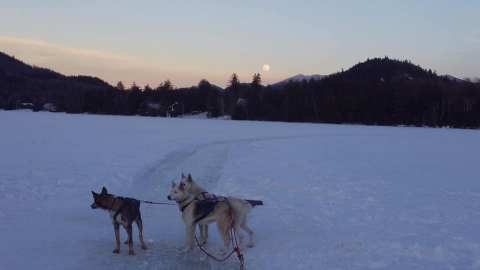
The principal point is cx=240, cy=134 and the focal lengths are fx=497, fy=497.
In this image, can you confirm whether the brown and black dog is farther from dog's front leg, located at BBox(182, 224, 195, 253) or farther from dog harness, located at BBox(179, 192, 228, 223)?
dog harness, located at BBox(179, 192, 228, 223)

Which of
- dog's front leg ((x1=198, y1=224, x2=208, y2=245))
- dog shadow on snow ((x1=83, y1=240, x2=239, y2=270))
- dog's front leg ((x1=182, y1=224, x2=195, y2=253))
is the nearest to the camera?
dog shadow on snow ((x1=83, y1=240, x2=239, y2=270))

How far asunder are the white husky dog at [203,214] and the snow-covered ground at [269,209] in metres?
0.43

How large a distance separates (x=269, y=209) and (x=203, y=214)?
413 centimetres

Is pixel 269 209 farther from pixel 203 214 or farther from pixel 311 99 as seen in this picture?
pixel 311 99

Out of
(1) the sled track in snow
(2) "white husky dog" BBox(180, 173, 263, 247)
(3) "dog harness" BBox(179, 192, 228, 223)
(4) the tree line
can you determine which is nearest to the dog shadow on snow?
(1) the sled track in snow

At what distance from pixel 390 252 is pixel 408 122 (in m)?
92.5

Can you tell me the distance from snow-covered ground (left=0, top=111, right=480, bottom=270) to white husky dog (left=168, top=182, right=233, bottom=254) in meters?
0.43

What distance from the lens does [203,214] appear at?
8430 millimetres

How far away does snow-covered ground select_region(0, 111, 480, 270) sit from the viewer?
8.22 meters

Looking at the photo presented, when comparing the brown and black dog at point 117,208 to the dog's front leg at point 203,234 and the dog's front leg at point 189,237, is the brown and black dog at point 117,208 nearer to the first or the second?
the dog's front leg at point 189,237

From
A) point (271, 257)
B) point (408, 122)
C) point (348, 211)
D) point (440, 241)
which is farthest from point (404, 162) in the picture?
point (408, 122)

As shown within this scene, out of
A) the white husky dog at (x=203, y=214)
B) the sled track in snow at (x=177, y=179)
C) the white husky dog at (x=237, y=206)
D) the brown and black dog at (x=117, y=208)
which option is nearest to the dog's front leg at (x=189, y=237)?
the white husky dog at (x=203, y=214)

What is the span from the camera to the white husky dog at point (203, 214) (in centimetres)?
834

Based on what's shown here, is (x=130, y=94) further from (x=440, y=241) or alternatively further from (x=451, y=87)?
(x=440, y=241)
